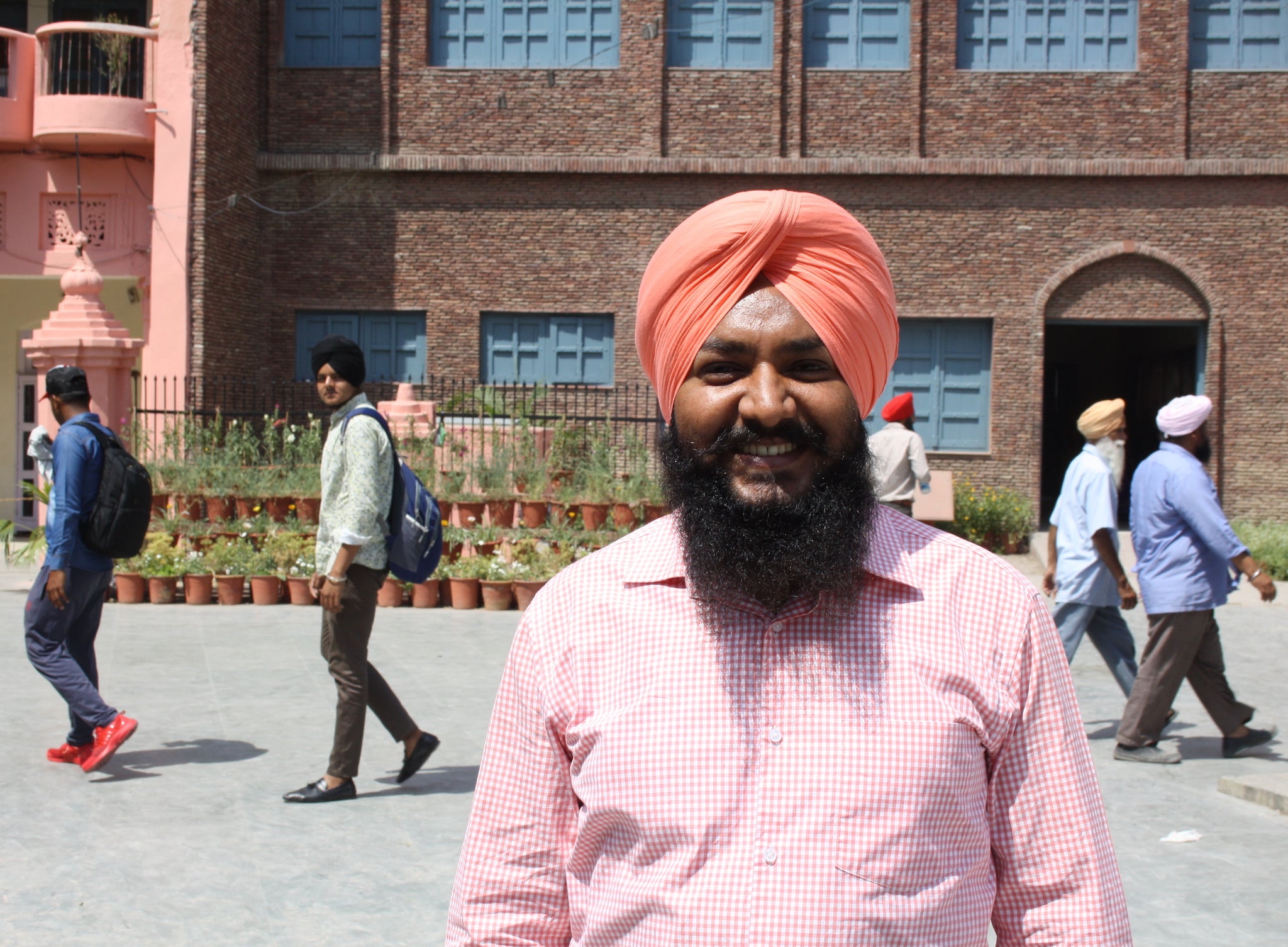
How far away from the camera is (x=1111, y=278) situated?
1917cm

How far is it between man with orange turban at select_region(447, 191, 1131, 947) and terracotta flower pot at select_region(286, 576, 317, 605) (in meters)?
10.6

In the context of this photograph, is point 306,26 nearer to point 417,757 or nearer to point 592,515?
point 592,515

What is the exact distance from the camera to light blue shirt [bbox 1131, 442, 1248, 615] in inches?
253

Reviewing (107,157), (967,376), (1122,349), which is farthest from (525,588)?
(1122,349)

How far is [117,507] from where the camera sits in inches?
246

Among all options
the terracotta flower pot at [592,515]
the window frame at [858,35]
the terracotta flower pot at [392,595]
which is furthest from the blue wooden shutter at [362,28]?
the terracotta flower pot at [392,595]

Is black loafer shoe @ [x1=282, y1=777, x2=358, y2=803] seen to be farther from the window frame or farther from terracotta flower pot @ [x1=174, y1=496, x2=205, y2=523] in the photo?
the window frame

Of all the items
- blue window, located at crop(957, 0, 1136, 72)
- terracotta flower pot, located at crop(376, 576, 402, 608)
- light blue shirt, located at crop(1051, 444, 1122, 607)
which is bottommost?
terracotta flower pot, located at crop(376, 576, 402, 608)

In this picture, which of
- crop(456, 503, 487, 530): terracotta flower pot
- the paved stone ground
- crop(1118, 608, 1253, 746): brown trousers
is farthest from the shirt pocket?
crop(456, 503, 487, 530): terracotta flower pot

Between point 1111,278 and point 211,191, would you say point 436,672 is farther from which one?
point 1111,278

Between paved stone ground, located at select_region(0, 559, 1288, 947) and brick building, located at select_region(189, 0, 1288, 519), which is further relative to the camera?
brick building, located at select_region(189, 0, 1288, 519)

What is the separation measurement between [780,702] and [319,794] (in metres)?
4.51

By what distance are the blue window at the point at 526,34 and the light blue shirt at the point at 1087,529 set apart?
14.1m

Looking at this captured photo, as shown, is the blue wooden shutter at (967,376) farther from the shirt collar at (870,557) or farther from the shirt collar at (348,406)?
the shirt collar at (870,557)
